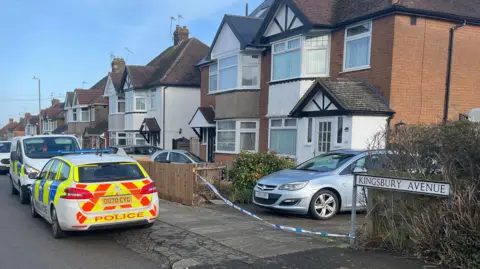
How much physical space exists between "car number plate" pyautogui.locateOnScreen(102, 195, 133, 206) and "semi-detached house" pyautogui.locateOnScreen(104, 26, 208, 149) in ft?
64.8

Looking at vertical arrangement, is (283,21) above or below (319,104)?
above

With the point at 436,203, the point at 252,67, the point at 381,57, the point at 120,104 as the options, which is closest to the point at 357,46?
the point at 381,57

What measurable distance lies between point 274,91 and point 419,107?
5.56m

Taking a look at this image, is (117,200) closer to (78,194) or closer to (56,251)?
(78,194)

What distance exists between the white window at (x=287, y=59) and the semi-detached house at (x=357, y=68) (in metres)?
0.04

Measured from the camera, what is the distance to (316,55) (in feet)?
51.2

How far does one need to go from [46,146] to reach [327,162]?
833cm

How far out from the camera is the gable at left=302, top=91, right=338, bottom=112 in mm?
13688

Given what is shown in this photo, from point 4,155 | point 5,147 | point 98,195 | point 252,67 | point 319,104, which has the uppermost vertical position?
point 252,67

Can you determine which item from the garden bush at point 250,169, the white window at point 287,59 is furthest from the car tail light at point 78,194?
the white window at point 287,59

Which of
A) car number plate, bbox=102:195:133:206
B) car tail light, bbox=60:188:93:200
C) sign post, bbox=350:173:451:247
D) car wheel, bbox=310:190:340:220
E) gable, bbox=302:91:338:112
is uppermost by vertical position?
gable, bbox=302:91:338:112

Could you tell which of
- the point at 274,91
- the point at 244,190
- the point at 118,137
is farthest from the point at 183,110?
the point at 244,190

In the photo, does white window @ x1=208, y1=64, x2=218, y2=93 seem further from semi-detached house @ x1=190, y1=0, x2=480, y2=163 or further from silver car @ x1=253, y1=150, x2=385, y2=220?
silver car @ x1=253, y1=150, x2=385, y2=220

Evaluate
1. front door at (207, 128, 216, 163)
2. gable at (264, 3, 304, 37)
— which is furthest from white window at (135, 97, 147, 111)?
gable at (264, 3, 304, 37)
